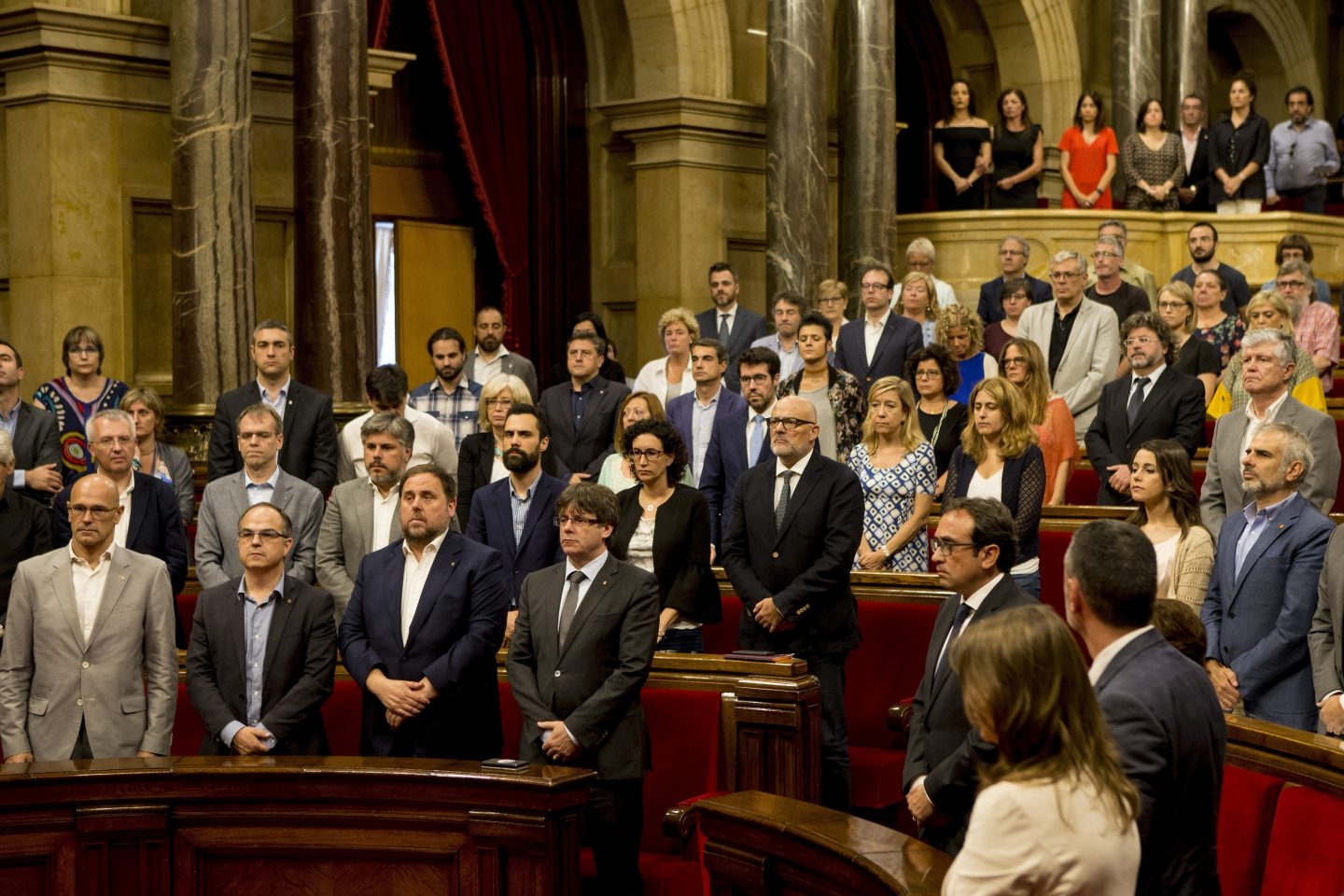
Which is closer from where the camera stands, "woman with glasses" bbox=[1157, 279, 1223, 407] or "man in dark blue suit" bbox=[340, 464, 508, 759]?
"man in dark blue suit" bbox=[340, 464, 508, 759]

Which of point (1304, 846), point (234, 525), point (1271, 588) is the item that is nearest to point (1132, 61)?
point (1271, 588)

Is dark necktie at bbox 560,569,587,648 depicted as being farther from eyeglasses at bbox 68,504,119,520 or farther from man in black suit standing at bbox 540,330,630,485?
man in black suit standing at bbox 540,330,630,485

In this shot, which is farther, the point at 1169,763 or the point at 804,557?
the point at 804,557

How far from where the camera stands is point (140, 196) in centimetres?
818

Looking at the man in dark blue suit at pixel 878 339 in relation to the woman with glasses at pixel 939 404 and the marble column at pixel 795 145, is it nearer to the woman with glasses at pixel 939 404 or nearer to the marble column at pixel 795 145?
the woman with glasses at pixel 939 404

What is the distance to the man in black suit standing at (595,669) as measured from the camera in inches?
164

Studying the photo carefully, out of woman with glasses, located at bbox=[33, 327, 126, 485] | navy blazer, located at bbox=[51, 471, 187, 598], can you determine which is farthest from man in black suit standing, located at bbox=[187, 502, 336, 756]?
woman with glasses, located at bbox=[33, 327, 126, 485]

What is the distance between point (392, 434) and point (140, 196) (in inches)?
143

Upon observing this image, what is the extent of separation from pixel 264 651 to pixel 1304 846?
2.52m

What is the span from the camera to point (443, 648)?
4.40m

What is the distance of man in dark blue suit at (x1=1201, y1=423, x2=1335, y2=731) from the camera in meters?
4.29

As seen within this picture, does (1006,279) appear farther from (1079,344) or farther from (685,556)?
(685,556)

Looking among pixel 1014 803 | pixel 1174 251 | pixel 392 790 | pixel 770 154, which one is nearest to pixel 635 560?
pixel 392 790

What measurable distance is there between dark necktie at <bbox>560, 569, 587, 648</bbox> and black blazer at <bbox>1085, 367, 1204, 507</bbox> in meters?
2.60
